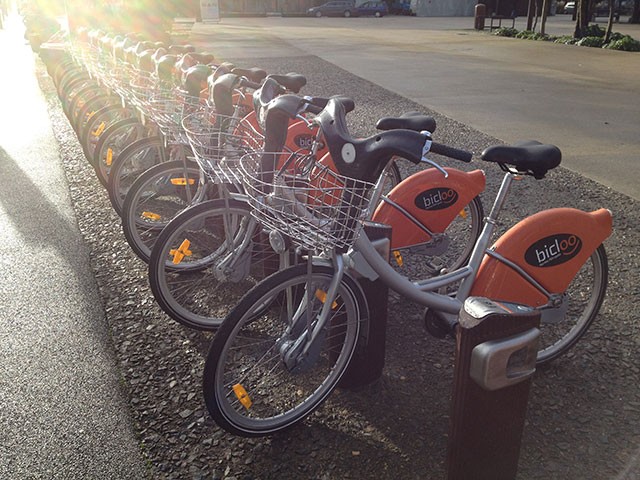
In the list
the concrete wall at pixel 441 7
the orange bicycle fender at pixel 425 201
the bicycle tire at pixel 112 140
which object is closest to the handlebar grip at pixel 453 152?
the orange bicycle fender at pixel 425 201

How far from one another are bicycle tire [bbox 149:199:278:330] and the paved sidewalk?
0.46 meters

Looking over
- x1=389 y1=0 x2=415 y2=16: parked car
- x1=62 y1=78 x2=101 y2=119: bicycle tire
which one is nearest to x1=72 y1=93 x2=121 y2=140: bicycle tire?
x1=62 y1=78 x2=101 y2=119: bicycle tire

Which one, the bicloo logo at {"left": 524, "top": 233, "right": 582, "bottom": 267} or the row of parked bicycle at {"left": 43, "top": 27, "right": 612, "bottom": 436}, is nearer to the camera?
the row of parked bicycle at {"left": 43, "top": 27, "right": 612, "bottom": 436}

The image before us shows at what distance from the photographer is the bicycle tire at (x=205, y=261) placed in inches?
123

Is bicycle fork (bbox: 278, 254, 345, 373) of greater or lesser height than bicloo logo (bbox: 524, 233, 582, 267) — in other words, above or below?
below

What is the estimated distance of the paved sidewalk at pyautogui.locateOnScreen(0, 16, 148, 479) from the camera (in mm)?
2494

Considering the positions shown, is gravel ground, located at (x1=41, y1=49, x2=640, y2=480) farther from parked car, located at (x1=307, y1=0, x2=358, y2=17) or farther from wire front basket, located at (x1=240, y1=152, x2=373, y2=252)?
parked car, located at (x1=307, y1=0, x2=358, y2=17)

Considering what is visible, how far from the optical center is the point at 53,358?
318 centimetres

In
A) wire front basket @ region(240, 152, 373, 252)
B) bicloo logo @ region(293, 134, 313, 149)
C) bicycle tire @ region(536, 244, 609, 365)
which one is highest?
wire front basket @ region(240, 152, 373, 252)

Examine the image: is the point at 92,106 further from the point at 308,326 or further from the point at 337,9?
the point at 337,9

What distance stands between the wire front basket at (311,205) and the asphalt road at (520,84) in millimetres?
4102

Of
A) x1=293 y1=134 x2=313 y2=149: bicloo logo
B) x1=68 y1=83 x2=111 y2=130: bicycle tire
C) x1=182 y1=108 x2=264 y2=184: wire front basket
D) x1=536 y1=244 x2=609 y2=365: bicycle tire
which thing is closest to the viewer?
x1=182 y1=108 x2=264 y2=184: wire front basket

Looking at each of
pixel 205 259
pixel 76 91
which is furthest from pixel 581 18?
pixel 205 259

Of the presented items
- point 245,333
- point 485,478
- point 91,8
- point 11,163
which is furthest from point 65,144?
point 485,478
